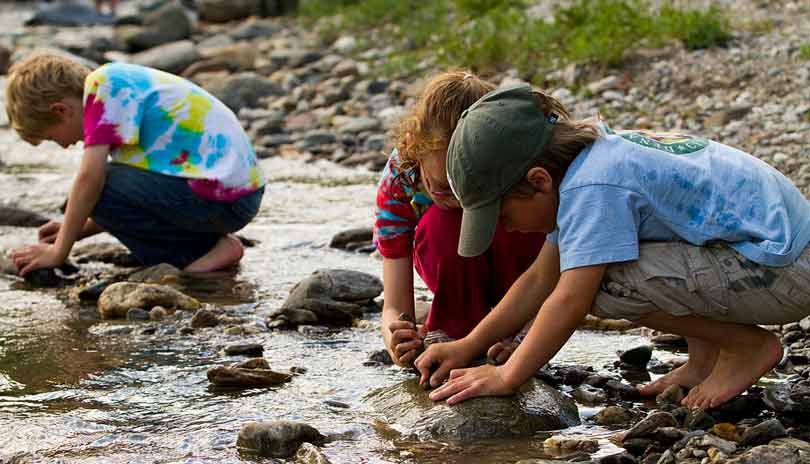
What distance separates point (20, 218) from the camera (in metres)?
6.47

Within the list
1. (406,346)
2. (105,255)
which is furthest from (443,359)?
(105,255)

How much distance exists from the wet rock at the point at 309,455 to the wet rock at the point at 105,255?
110 inches

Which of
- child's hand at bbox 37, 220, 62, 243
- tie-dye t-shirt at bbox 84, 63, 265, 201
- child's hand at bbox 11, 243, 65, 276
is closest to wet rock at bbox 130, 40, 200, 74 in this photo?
child's hand at bbox 37, 220, 62, 243

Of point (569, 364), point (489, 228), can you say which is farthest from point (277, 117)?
point (489, 228)

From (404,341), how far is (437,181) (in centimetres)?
54

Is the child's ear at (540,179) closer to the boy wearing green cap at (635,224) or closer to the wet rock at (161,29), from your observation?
the boy wearing green cap at (635,224)

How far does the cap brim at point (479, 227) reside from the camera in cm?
302

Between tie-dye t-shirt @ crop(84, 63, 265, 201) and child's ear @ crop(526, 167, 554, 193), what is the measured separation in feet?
8.35

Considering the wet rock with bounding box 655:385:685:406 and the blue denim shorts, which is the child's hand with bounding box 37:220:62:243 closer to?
the blue denim shorts

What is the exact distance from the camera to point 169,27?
50.6ft

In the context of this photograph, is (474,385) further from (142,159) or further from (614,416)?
(142,159)

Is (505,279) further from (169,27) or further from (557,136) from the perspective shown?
(169,27)

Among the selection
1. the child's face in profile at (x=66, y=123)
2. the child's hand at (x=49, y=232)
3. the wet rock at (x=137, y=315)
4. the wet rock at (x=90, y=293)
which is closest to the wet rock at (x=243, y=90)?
the child's hand at (x=49, y=232)

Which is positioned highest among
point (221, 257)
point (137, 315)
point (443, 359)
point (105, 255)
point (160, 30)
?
point (443, 359)
